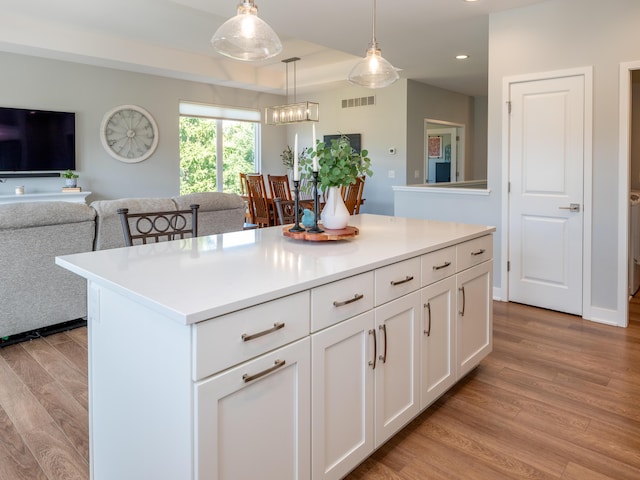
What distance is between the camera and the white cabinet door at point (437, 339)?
84.1 inches

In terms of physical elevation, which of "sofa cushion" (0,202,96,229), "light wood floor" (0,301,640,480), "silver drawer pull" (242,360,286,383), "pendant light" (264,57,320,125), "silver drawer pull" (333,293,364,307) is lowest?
"light wood floor" (0,301,640,480)

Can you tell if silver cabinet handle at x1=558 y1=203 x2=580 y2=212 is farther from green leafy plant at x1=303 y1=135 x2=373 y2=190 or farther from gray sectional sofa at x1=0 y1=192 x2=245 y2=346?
gray sectional sofa at x1=0 y1=192 x2=245 y2=346

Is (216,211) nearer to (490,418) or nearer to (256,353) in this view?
(490,418)

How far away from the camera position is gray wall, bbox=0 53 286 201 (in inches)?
228

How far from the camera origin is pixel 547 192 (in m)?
3.94

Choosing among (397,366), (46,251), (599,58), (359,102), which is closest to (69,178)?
(46,251)

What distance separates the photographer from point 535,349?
10.3 ft

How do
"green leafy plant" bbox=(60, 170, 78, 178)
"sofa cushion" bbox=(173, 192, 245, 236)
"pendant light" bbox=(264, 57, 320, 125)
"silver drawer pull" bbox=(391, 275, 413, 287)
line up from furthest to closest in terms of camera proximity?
"pendant light" bbox=(264, 57, 320, 125)
"green leafy plant" bbox=(60, 170, 78, 178)
"sofa cushion" bbox=(173, 192, 245, 236)
"silver drawer pull" bbox=(391, 275, 413, 287)

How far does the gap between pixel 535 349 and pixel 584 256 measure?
1102mm

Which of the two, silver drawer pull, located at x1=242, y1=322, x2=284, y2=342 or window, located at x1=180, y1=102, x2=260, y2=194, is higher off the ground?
window, located at x1=180, y1=102, x2=260, y2=194

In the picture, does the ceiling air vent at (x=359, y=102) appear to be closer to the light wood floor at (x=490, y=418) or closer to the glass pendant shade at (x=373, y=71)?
the glass pendant shade at (x=373, y=71)

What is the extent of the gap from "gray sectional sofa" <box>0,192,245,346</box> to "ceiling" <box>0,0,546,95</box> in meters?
1.83

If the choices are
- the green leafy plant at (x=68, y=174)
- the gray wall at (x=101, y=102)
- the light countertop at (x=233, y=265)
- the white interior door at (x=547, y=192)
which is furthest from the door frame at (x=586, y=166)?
the green leafy plant at (x=68, y=174)

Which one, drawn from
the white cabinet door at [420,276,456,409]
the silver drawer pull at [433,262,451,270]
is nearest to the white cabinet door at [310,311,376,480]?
the white cabinet door at [420,276,456,409]
